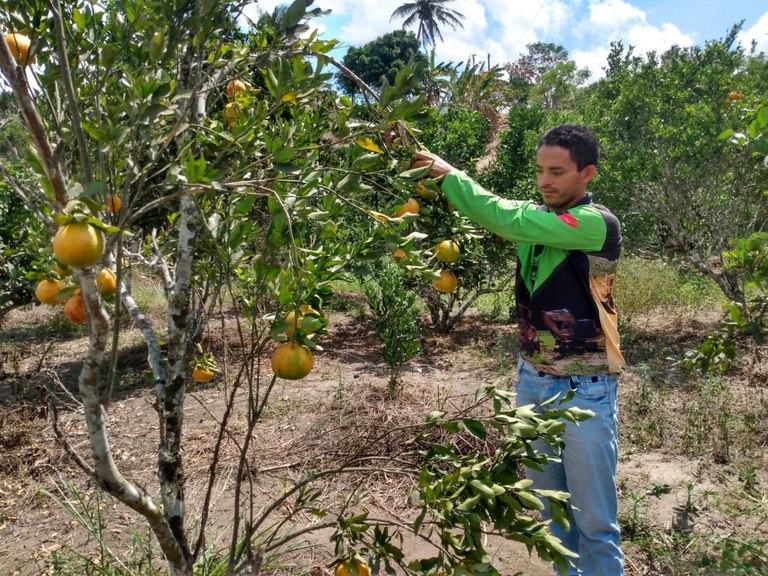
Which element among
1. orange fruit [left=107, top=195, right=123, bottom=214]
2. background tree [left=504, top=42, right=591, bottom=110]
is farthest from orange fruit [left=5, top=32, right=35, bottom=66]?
background tree [left=504, top=42, right=591, bottom=110]

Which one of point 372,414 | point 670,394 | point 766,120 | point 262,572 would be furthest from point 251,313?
point 670,394

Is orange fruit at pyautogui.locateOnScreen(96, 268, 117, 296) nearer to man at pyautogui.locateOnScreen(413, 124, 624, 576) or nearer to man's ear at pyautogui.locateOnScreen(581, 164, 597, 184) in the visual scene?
man at pyautogui.locateOnScreen(413, 124, 624, 576)

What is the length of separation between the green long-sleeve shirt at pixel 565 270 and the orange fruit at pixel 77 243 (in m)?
1.13

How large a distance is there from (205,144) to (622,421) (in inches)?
144

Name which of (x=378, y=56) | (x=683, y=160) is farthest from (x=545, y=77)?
(x=683, y=160)

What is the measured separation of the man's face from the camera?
71.8 inches

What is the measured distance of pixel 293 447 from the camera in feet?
12.3

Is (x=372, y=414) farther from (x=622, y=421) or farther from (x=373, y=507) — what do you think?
(x=622, y=421)

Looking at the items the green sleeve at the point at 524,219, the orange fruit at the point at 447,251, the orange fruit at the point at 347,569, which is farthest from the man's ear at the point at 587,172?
the orange fruit at the point at 347,569

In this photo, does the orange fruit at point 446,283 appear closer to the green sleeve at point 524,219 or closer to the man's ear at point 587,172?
the green sleeve at point 524,219

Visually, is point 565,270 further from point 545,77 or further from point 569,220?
point 545,77

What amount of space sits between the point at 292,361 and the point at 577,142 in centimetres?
119

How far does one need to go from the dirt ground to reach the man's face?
118 cm

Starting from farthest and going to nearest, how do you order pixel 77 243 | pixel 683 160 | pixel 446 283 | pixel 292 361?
pixel 683 160, pixel 446 283, pixel 292 361, pixel 77 243
